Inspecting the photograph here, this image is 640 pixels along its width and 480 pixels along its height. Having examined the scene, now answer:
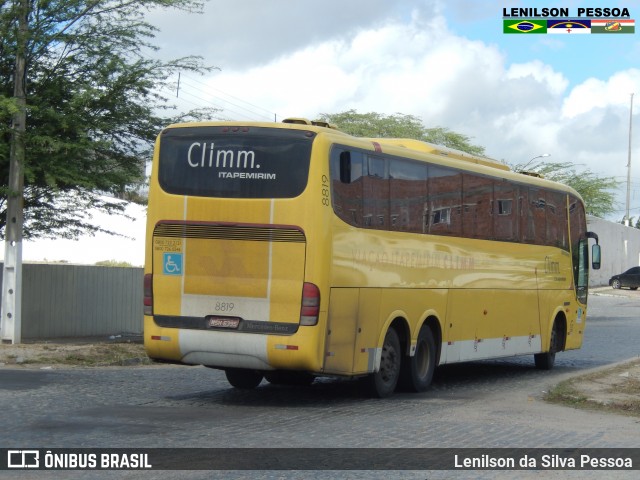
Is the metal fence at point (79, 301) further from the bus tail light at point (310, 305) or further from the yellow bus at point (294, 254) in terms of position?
the bus tail light at point (310, 305)

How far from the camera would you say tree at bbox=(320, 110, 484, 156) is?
54469 millimetres

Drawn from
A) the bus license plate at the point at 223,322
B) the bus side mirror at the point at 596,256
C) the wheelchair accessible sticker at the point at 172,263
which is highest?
the bus side mirror at the point at 596,256

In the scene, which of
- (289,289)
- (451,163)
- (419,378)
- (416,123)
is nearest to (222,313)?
(289,289)

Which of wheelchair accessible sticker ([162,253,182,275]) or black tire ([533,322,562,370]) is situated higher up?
wheelchair accessible sticker ([162,253,182,275])

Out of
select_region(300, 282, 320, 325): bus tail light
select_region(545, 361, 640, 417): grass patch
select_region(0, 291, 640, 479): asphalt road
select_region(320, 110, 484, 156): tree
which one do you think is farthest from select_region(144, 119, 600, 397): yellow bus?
select_region(320, 110, 484, 156): tree

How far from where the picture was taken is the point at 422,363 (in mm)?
16125

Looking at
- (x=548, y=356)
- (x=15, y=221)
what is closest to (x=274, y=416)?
(x=548, y=356)

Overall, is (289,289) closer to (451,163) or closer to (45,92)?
(451,163)

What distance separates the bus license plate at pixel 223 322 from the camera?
1339 cm

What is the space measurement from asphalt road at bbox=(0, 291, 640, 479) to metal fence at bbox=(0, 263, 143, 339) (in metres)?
6.04

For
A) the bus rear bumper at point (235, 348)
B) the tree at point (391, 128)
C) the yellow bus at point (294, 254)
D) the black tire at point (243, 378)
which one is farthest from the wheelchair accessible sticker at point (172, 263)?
the tree at point (391, 128)

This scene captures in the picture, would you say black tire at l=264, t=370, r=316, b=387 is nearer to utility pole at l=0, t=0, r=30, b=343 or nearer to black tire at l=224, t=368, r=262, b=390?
black tire at l=224, t=368, r=262, b=390

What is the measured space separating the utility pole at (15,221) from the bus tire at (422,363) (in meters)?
9.10

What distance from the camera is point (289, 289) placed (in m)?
13.2
